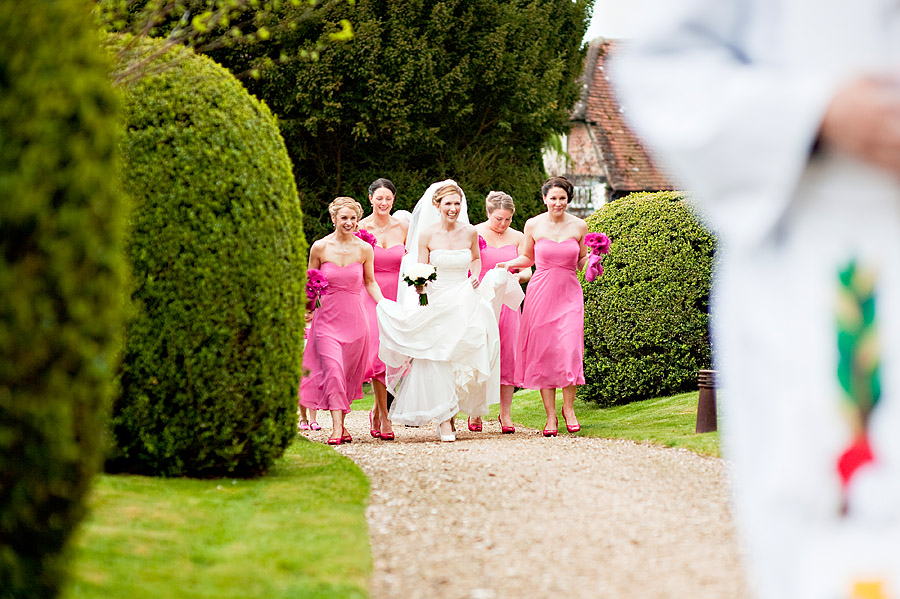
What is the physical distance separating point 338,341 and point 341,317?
10.3 inches

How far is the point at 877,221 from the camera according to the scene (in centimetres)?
134

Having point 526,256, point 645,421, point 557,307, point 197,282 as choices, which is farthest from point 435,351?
point 197,282

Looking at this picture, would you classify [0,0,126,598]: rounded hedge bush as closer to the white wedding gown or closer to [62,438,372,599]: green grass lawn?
[62,438,372,599]: green grass lawn

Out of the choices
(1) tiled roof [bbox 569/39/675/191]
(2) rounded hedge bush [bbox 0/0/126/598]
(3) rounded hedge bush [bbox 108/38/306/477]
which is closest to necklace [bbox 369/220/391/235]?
(3) rounded hedge bush [bbox 108/38/306/477]

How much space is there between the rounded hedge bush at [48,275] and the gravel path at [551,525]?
1.60 meters

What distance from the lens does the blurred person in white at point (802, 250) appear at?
4.34ft

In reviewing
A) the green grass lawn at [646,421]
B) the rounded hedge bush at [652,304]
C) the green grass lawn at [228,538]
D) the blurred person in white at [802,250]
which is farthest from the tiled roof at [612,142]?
the blurred person in white at [802,250]

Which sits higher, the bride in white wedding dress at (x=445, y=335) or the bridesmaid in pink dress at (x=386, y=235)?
the bridesmaid in pink dress at (x=386, y=235)

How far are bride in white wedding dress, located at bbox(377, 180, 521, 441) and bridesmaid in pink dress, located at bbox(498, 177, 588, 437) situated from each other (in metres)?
0.49

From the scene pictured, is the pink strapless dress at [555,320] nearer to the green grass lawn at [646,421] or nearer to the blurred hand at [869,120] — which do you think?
the green grass lawn at [646,421]

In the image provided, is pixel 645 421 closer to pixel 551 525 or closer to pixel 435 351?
pixel 435 351

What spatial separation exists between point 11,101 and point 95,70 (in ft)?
1.15

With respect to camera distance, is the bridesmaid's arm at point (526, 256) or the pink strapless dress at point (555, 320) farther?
the bridesmaid's arm at point (526, 256)

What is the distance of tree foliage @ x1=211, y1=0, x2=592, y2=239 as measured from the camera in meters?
19.3
